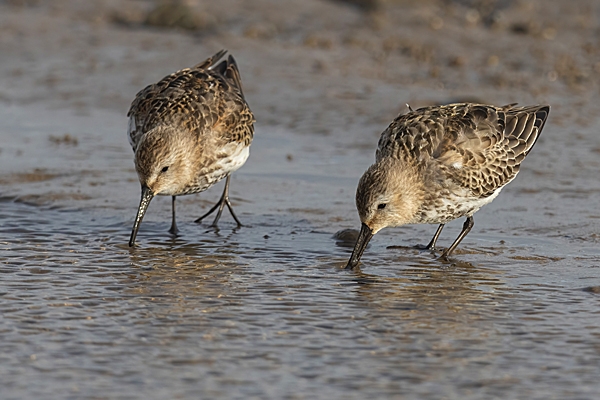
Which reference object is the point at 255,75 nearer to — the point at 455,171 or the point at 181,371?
the point at 455,171

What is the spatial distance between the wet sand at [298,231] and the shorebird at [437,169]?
41cm

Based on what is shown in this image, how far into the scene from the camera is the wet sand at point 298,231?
20.2 feet

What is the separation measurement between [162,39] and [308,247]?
374 inches

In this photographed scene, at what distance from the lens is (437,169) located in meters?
8.67

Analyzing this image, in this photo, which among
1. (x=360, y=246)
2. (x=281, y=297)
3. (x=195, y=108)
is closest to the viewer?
(x=281, y=297)

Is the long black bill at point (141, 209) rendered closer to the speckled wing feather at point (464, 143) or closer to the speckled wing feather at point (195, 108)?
the speckled wing feather at point (195, 108)

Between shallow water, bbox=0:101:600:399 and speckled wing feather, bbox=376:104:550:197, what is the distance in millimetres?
695

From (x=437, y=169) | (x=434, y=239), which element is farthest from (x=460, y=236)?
(x=437, y=169)

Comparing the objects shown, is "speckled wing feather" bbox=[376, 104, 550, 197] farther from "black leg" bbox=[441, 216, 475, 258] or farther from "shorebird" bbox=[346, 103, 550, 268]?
"black leg" bbox=[441, 216, 475, 258]

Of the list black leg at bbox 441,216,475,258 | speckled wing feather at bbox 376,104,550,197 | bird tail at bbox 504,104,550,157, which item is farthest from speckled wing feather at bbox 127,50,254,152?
bird tail at bbox 504,104,550,157

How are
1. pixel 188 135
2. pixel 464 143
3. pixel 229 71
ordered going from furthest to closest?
pixel 229 71, pixel 188 135, pixel 464 143

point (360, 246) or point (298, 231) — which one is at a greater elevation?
point (360, 246)

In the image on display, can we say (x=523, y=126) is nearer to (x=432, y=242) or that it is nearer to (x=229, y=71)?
(x=432, y=242)

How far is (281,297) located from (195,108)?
2734 millimetres
